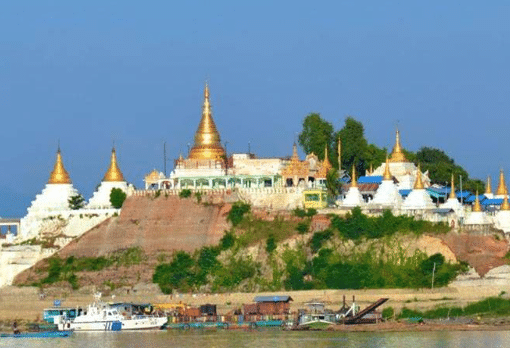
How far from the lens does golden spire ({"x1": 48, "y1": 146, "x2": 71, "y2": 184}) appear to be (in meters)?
136

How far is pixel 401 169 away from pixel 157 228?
17056 millimetres

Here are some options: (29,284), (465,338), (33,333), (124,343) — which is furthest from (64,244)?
(465,338)

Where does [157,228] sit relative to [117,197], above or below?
below

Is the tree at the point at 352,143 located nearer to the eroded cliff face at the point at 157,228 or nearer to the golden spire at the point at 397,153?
the golden spire at the point at 397,153

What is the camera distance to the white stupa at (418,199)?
12444 cm

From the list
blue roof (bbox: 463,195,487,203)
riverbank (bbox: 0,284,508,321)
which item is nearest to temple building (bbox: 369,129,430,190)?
blue roof (bbox: 463,195,487,203)

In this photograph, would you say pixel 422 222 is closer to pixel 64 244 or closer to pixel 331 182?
pixel 331 182

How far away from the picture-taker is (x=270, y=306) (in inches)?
4577

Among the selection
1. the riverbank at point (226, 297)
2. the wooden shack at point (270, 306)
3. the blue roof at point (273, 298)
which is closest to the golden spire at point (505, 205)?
the riverbank at point (226, 297)

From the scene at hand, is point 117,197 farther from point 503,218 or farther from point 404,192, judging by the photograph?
point 503,218

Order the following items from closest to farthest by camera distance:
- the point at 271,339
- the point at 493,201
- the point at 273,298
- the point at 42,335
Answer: the point at 271,339 < the point at 42,335 < the point at 273,298 < the point at 493,201

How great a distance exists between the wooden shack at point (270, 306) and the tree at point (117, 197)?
17.4 metres

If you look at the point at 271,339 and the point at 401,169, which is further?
the point at 401,169

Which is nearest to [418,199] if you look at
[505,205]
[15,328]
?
[505,205]
